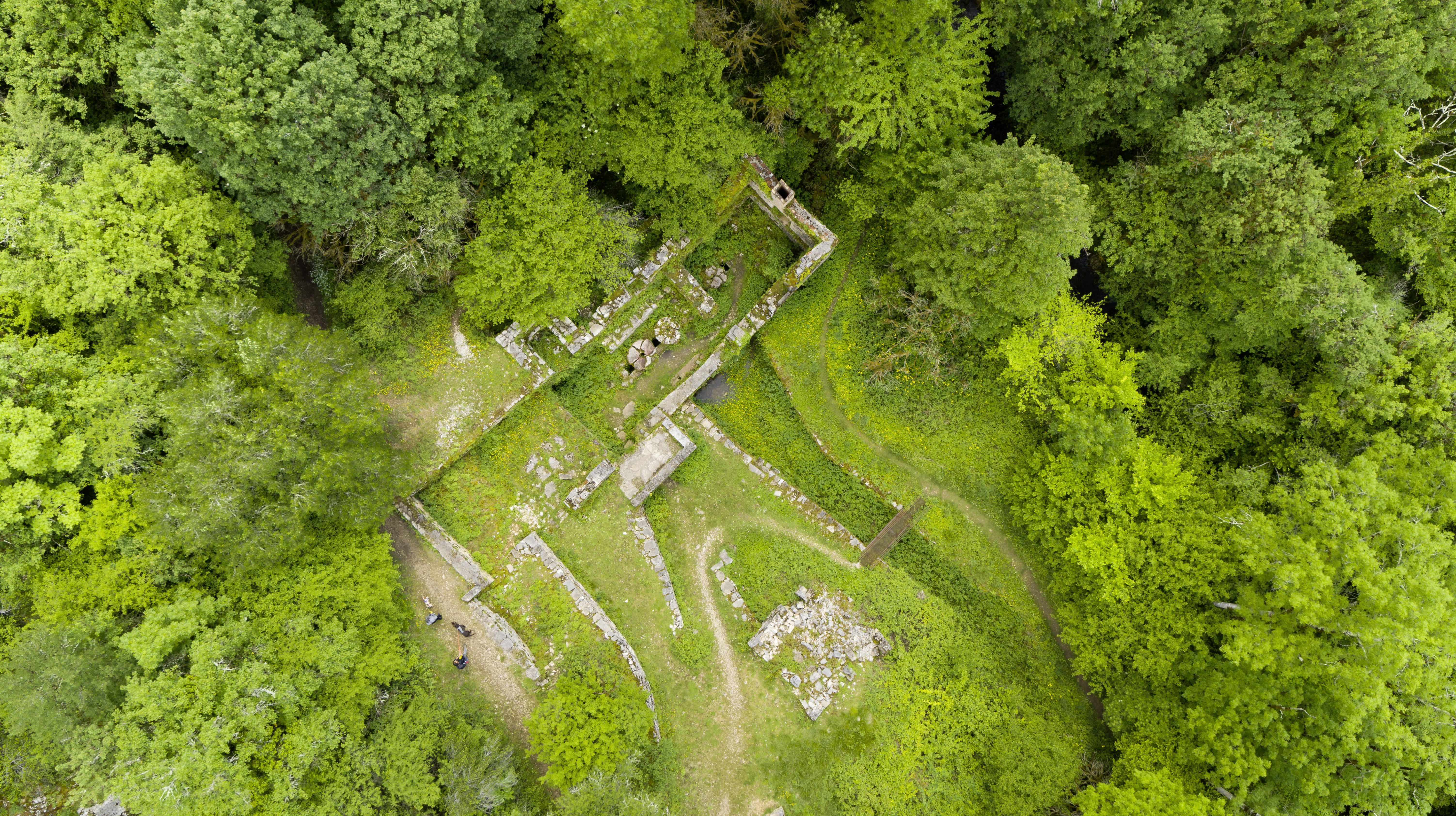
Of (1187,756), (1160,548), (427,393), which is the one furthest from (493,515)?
(1187,756)

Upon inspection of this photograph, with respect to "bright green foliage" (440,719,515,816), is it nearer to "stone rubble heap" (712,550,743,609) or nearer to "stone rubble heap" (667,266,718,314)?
"stone rubble heap" (712,550,743,609)

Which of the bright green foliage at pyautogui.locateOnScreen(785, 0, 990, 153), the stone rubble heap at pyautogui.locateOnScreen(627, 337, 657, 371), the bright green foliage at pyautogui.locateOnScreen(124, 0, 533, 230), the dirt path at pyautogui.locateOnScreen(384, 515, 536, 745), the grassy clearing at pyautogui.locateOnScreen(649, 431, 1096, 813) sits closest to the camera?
the bright green foliage at pyautogui.locateOnScreen(124, 0, 533, 230)

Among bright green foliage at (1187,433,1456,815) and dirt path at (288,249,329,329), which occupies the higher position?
bright green foliage at (1187,433,1456,815)

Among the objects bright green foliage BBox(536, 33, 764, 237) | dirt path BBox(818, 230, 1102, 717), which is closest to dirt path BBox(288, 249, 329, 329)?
bright green foliage BBox(536, 33, 764, 237)

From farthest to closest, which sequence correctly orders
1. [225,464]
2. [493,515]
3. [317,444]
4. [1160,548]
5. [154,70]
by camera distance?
[493,515] → [1160,548] → [317,444] → [225,464] → [154,70]

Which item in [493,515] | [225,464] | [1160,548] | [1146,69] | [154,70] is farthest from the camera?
[493,515]

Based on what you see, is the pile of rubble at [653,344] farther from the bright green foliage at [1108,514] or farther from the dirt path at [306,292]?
the bright green foliage at [1108,514]

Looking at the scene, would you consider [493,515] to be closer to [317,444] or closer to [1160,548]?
[317,444]
